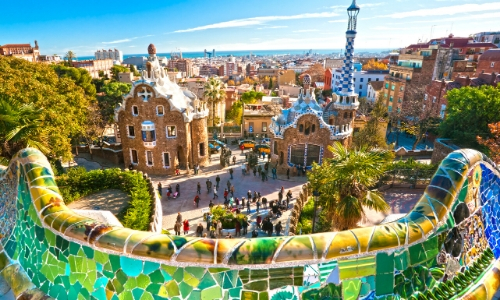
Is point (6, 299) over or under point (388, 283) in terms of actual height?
under

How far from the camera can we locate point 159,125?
Answer: 90.0 ft

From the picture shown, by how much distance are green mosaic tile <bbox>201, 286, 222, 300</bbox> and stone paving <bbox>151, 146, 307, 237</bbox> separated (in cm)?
1387

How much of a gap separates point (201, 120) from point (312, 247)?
25871 millimetres

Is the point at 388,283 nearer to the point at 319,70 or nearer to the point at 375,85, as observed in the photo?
the point at 375,85

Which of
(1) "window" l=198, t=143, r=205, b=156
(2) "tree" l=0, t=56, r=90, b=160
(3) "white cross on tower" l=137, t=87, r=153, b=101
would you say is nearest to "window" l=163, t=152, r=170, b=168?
(1) "window" l=198, t=143, r=205, b=156

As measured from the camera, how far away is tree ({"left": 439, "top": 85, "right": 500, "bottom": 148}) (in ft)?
85.1

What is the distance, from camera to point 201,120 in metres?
29.2

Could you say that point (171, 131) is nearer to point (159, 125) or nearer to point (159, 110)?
point (159, 125)

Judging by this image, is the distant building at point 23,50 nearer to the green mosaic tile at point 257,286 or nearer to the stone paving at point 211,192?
the stone paving at point 211,192

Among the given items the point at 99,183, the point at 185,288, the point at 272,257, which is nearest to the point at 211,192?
the point at 99,183

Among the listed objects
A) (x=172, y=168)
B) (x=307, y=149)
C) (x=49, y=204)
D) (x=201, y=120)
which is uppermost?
(x=49, y=204)

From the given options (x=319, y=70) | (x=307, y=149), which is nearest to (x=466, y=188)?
(x=307, y=149)

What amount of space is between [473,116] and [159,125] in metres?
25.8

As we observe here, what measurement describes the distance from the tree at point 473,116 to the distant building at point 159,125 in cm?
2159
